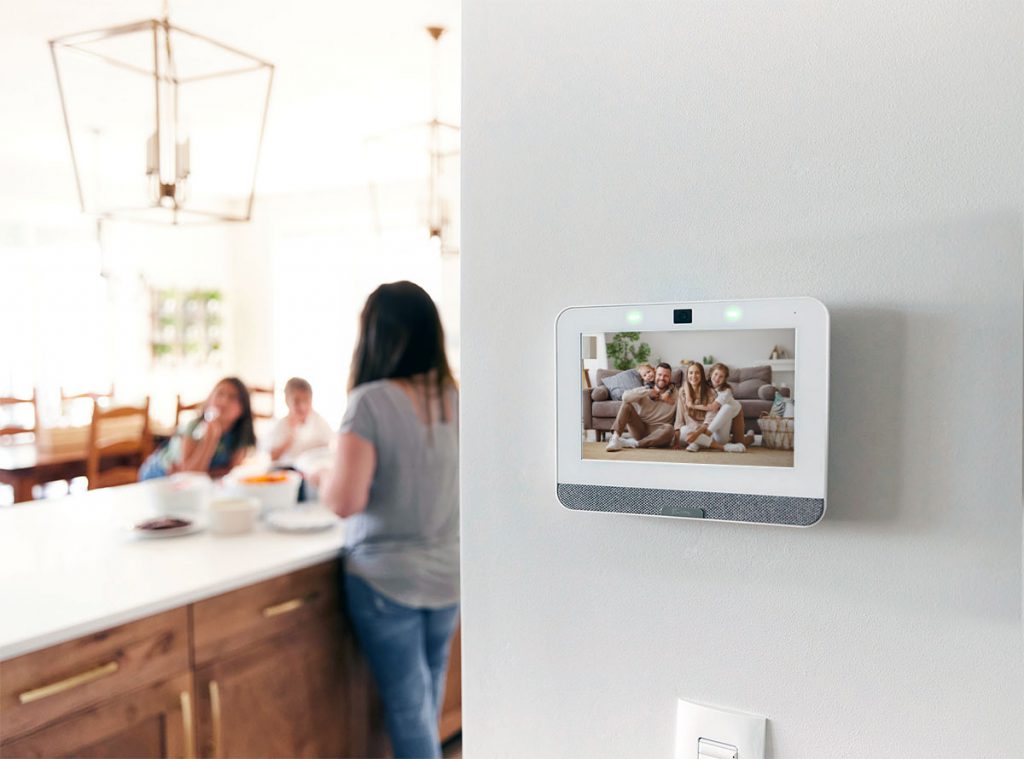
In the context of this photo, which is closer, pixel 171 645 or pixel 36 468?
pixel 171 645

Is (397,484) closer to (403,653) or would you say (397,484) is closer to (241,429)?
(403,653)

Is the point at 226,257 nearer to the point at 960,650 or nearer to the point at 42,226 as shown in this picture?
the point at 42,226

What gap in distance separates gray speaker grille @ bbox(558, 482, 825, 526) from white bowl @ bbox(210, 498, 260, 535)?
1623 millimetres

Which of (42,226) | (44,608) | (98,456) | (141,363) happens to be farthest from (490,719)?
(141,363)

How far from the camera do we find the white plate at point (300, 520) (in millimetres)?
2098

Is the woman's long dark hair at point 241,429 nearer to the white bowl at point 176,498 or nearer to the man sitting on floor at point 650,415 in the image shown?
the white bowl at point 176,498

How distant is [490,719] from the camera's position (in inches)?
27.9

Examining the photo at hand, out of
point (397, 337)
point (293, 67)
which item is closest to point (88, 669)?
point (397, 337)

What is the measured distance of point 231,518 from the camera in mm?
2059

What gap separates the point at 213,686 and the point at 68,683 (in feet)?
1.14

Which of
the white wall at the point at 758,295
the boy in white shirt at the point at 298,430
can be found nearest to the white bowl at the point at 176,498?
the boy in white shirt at the point at 298,430

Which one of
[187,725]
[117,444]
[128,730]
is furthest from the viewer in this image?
[117,444]

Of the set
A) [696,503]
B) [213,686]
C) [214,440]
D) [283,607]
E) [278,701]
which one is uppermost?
[696,503]

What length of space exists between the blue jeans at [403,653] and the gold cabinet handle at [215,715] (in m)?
0.38
